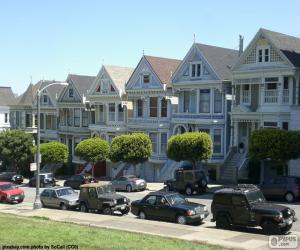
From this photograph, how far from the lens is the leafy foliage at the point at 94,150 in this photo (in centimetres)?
5006

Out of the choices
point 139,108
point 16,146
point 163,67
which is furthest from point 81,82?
point 163,67

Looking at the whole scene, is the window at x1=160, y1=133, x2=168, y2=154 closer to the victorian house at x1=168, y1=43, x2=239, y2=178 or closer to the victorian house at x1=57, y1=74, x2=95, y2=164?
the victorian house at x1=168, y1=43, x2=239, y2=178

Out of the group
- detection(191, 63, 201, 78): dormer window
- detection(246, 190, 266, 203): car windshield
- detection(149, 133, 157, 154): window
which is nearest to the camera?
detection(246, 190, 266, 203): car windshield

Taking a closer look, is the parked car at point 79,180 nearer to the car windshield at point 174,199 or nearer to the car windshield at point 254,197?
the car windshield at point 174,199

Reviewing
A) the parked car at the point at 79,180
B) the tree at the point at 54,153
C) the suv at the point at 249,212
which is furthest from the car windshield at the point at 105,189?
the tree at the point at 54,153

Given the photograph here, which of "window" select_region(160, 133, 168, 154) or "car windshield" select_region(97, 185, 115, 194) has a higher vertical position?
"window" select_region(160, 133, 168, 154)

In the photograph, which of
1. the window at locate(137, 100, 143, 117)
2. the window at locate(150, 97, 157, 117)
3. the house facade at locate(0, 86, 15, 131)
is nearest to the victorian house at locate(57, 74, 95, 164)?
the window at locate(137, 100, 143, 117)

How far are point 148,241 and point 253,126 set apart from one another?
26.6 metres

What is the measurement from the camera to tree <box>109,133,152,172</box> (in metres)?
45.5

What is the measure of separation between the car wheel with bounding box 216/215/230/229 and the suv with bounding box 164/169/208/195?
14110mm

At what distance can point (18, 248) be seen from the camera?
16.6 meters

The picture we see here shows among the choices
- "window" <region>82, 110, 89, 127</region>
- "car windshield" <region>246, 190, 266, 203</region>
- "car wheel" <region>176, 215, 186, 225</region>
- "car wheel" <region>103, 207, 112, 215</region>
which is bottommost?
"car wheel" <region>103, 207, 112, 215</region>

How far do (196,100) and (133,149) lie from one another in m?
Answer: 7.10

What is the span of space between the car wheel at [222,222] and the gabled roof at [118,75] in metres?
31.4
